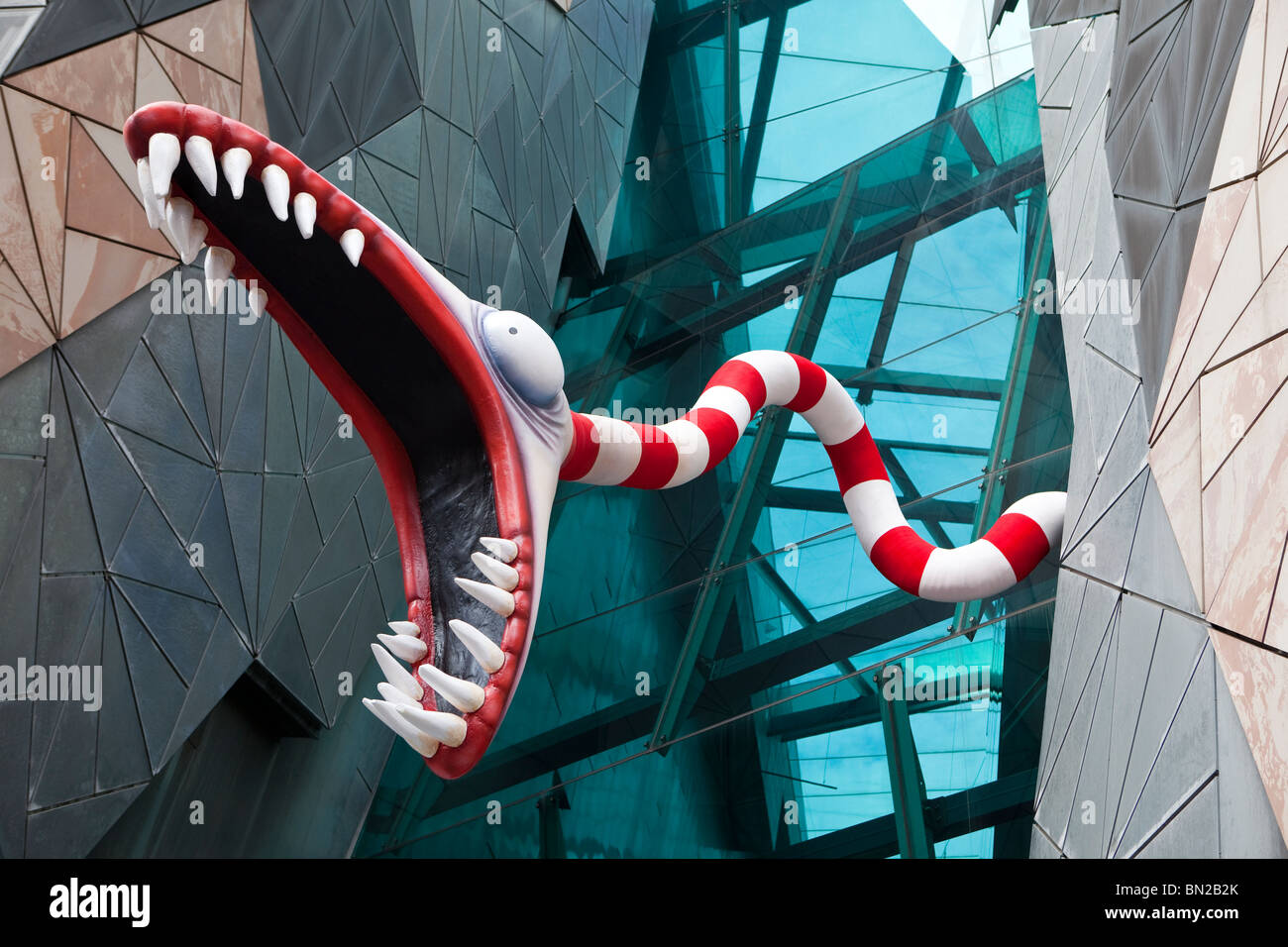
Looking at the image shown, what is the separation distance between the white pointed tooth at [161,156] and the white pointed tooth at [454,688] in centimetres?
141

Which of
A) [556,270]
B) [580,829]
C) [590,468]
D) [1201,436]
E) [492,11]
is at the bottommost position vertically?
[580,829]

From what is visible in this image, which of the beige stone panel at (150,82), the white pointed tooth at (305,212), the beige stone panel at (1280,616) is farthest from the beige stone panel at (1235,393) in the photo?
the beige stone panel at (150,82)

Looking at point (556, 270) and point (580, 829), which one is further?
point (556, 270)

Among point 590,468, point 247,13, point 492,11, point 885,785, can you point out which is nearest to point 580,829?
point 885,785

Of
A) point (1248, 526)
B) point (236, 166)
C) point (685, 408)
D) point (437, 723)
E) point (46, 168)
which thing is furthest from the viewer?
point (685, 408)

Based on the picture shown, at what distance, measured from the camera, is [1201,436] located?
3.00 metres

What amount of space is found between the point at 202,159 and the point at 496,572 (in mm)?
Answer: 1329

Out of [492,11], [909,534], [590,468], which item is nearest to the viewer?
[590,468]

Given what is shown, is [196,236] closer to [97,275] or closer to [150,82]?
[97,275]

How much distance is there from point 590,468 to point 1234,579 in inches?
80.5

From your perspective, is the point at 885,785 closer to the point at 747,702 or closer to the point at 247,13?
the point at 747,702

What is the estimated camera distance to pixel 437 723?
295 centimetres

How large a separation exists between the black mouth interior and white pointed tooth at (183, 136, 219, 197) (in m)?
0.32
